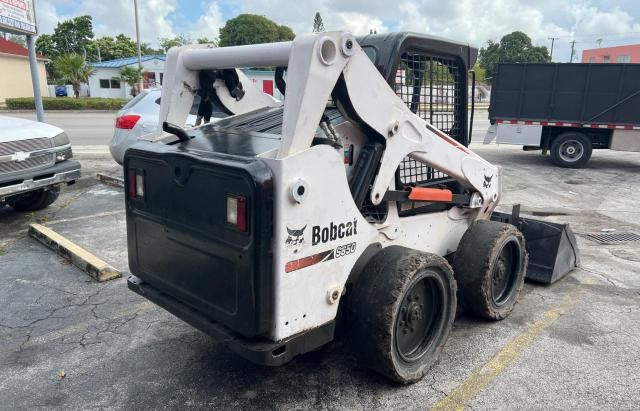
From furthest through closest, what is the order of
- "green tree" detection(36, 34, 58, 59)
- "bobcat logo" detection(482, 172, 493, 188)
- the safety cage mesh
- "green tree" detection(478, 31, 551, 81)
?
"green tree" detection(478, 31, 551, 81)
"green tree" detection(36, 34, 58, 59)
"bobcat logo" detection(482, 172, 493, 188)
the safety cage mesh

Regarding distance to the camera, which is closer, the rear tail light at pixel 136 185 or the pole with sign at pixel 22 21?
the rear tail light at pixel 136 185

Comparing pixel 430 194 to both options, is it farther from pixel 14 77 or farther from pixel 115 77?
pixel 115 77

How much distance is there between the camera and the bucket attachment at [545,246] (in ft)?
17.1

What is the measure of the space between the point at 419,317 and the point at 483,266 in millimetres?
861

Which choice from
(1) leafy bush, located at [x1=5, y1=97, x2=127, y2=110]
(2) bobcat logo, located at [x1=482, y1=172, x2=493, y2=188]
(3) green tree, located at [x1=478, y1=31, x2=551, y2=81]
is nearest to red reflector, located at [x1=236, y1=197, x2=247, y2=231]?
(2) bobcat logo, located at [x1=482, y1=172, x2=493, y2=188]

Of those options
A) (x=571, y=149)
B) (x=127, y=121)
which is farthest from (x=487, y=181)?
(x=571, y=149)

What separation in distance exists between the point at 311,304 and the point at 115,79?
54561 millimetres

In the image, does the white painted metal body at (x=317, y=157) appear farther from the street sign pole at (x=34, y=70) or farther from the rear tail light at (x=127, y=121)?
the street sign pole at (x=34, y=70)

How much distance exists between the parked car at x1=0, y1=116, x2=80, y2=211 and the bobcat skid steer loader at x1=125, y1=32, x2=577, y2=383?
12.3 feet

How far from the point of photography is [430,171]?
3.97m

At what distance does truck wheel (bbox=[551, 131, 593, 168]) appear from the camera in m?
13.0

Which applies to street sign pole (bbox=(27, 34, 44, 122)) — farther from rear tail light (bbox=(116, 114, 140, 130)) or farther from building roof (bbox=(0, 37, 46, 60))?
building roof (bbox=(0, 37, 46, 60))

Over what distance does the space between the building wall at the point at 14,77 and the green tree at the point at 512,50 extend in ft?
243

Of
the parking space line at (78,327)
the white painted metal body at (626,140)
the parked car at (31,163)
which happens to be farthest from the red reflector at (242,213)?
the white painted metal body at (626,140)
